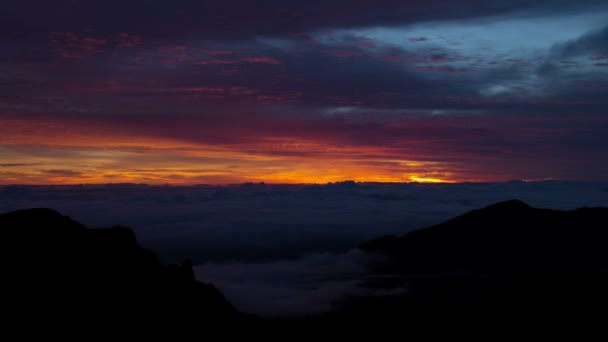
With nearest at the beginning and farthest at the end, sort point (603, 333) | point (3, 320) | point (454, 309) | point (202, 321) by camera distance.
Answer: point (3, 320), point (202, 321), point (603, 333), point (454, 309)

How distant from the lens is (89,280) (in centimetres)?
10175

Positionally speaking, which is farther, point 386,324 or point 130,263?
point 386,324

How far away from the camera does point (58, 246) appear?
10644 cm

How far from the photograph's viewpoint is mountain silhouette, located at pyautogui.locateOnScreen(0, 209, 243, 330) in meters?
90.8

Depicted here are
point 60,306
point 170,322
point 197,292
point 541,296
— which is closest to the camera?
point 60,306

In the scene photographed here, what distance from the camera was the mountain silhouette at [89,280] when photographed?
9075 cm

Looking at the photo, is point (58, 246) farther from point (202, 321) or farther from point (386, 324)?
point (386, 324)

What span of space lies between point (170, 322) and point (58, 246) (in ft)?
95.0

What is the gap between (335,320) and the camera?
189 m

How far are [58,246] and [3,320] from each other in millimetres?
26024

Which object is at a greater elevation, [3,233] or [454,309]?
[3,233]

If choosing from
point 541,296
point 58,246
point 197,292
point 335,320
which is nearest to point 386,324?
point 335,320

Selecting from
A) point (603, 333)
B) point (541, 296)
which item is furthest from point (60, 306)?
point (541, 296)

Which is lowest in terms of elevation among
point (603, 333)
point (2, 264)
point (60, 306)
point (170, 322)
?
point (603, 333)
